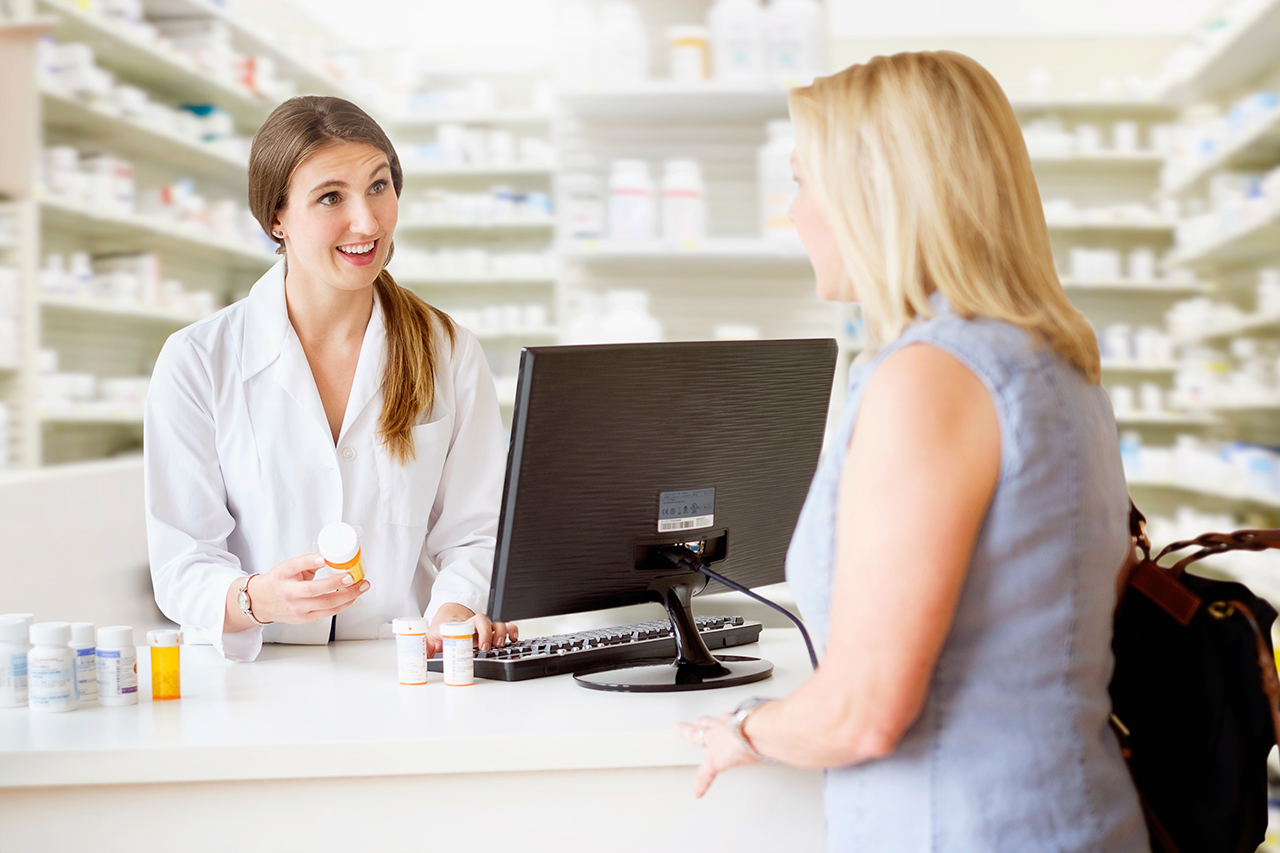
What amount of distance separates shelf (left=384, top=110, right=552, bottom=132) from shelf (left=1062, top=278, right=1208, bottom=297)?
3.34 meters

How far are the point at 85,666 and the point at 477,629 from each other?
0.46 m

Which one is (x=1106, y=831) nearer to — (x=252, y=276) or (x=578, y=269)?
(x=578, y=269)

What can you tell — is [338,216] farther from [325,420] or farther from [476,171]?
[476,171]

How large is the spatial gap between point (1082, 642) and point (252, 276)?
18.4 ft

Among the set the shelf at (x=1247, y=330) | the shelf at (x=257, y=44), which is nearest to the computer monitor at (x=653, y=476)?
the shelf at (x=1247, y=330)

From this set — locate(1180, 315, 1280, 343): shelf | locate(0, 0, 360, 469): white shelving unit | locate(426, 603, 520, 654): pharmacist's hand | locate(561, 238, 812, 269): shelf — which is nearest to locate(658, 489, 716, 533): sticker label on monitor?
locate(426, 603, 520, 654): pharmacist's hand

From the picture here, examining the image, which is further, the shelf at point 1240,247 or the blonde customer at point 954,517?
the shelf at point 1240,247

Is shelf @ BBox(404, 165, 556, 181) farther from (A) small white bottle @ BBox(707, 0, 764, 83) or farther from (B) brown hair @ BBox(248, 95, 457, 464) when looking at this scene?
(B) brown hair @ BBox(248, 95, 457, 464)

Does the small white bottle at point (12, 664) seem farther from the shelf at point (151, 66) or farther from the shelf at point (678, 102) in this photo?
the shelf at point (151, 66)

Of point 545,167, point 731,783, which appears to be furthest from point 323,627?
point 545,167

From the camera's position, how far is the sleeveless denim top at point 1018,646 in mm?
876

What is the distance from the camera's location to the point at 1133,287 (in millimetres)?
6301

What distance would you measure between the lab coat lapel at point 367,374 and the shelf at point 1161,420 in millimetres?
5089

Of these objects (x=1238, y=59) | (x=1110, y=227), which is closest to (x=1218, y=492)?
(x=1238, y=59)
